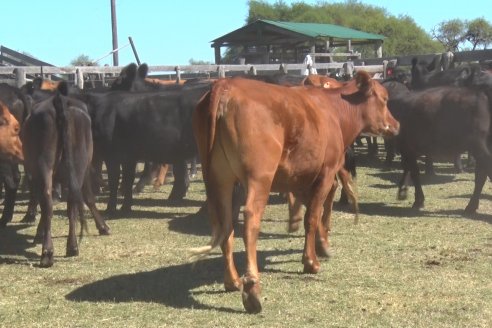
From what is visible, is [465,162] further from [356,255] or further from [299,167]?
[299,167]

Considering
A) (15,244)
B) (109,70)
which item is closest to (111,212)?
(15,244)

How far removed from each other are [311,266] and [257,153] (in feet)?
5.19

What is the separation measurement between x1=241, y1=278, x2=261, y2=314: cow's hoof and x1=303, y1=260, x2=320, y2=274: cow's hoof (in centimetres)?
134

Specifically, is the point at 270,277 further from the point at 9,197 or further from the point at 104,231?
the point at 9,197

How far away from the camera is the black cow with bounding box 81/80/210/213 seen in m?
11.6

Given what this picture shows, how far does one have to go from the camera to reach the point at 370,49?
210 feet

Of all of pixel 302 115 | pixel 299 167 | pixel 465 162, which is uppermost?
pixel 302 115

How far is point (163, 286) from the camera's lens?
702cm

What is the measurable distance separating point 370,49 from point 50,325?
2364 inches

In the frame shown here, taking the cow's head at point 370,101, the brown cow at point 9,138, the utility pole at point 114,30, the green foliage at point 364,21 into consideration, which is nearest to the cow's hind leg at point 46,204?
the brown cow at point 9,138

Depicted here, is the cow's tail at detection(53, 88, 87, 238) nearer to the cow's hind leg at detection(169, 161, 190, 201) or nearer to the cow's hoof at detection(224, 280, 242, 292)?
the cow's hoof at detection(224, 280, 242, 292)

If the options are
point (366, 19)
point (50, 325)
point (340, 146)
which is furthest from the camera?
point (366, 19)

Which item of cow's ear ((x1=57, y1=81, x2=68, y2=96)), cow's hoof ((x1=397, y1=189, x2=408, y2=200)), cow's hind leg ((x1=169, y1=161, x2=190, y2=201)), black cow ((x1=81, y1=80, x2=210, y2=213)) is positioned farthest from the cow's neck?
cow's hind leg ((x1=169, y1=161, x2=190, y2=201))

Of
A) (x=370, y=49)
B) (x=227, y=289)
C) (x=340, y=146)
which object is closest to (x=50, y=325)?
(x=227, y=289)
